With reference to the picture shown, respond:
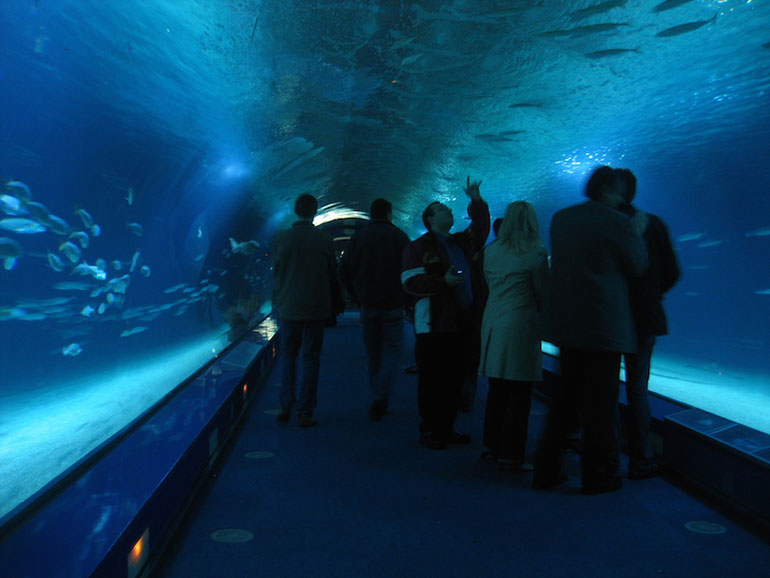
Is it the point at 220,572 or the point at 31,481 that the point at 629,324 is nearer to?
the point at 220,572

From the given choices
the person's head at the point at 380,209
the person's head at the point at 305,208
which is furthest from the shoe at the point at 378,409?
the person's head at the point at 305,208

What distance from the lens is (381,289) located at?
4.77 m

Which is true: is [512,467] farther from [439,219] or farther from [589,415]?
[439,219]

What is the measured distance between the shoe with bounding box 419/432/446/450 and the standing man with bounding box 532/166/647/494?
89 centimetres

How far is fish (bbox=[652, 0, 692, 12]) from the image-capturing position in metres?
4.96

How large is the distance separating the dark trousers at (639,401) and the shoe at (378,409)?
6.98ft

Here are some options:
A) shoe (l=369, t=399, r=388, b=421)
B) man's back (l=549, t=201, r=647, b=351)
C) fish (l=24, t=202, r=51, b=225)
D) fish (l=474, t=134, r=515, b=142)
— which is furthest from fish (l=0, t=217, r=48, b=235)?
fish (l=474, t=134, r=515, b=142)

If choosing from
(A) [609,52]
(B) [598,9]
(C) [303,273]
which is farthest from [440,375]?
(A) [609,52]

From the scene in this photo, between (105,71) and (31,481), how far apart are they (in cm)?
527

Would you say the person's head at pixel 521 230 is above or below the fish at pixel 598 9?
below

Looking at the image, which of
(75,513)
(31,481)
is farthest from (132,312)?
(75,513)

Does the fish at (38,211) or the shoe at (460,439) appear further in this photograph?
the fish at (38,211)

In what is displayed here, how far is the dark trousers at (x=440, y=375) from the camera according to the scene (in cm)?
396

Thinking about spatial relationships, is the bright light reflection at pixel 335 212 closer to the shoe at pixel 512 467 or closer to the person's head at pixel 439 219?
the person's head at pixel 439 219
